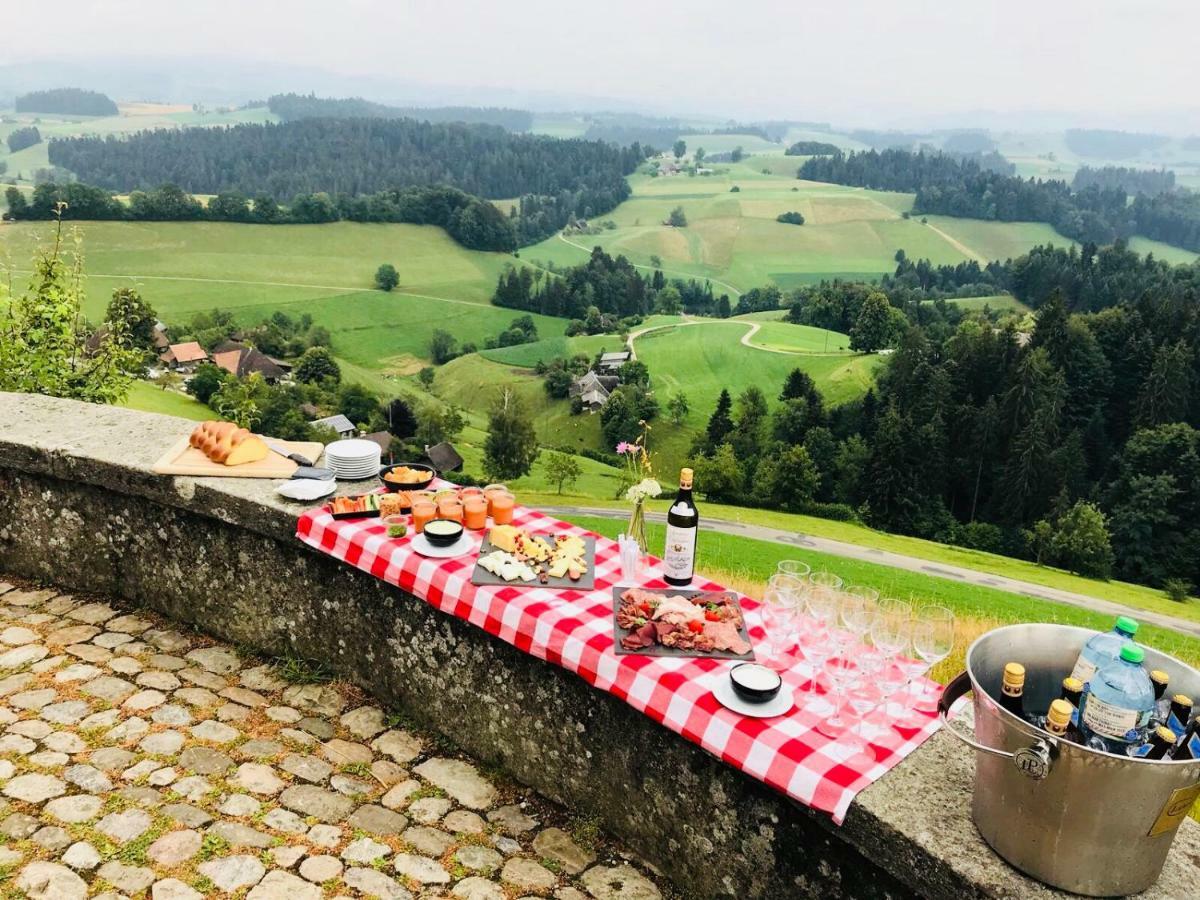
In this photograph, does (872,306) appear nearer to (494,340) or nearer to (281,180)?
(494,340)

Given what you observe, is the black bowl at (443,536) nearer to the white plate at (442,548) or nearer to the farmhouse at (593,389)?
the white plate at (442,548)

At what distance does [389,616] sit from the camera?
4.93 metres

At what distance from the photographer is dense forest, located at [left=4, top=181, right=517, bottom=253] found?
400 feet

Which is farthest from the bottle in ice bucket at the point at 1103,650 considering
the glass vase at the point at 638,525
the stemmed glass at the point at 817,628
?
the glass vase at the point at 638,525

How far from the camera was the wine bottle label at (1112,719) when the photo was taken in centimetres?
255

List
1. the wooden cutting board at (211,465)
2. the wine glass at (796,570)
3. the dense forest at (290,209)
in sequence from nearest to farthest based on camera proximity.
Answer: the wine glass at (796,570) → the wooden cutting board at (211,465) → the dense forest at (290,209)

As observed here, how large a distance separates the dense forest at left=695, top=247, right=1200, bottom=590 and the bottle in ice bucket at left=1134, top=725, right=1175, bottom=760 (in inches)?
2696

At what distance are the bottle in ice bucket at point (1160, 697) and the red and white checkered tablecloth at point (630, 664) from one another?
88 cm

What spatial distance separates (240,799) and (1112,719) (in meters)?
3.82

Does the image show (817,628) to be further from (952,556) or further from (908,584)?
(952,556)

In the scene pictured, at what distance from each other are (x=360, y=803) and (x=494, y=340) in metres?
126

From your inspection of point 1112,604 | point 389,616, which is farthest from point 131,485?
point 1112,604

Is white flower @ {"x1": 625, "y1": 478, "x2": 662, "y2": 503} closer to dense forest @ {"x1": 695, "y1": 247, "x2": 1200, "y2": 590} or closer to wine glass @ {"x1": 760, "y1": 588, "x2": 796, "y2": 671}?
wine glass @ {"x1": 760, "y1": 588, "x2": 796, "y2": 671}

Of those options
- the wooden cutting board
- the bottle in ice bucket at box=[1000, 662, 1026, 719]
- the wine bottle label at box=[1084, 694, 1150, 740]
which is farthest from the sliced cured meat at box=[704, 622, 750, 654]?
the wooden cutting board
